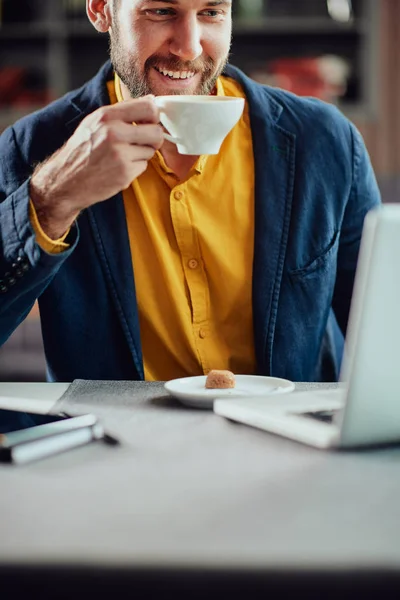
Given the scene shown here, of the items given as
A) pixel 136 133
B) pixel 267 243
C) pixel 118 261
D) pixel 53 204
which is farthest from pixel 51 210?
pixel 267 243

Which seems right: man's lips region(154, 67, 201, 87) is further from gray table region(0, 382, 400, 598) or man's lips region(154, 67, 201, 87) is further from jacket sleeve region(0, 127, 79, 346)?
gray table region(0, 382, 400, 598)

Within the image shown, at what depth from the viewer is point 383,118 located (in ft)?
12.9

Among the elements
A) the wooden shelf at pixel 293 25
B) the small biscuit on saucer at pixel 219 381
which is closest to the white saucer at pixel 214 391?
the small biscuit on saucer at pixel 219 381

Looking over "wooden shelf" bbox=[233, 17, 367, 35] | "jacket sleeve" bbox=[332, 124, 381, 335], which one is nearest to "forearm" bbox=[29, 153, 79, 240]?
"jacket sleeve" bbox=[332, 124, 381, 335]

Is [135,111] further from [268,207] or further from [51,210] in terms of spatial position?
[268,207]

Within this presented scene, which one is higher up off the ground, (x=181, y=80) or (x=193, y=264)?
(x=181, y=80)

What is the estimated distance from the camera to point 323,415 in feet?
3.23

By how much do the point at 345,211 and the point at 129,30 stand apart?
1.72 feet

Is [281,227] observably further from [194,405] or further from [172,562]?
[172,562]

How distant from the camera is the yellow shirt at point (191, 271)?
5.13 feet

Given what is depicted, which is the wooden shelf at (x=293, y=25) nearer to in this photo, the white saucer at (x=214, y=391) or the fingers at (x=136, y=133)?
the fingers at (x=136, y=133)

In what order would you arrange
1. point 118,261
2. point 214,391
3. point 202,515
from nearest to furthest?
point 202,515
point 214,391
point 118,261

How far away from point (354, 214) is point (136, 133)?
2.06 ft

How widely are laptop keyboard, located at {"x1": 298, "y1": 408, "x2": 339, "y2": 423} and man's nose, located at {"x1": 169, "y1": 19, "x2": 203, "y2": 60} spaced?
31.3 inches
